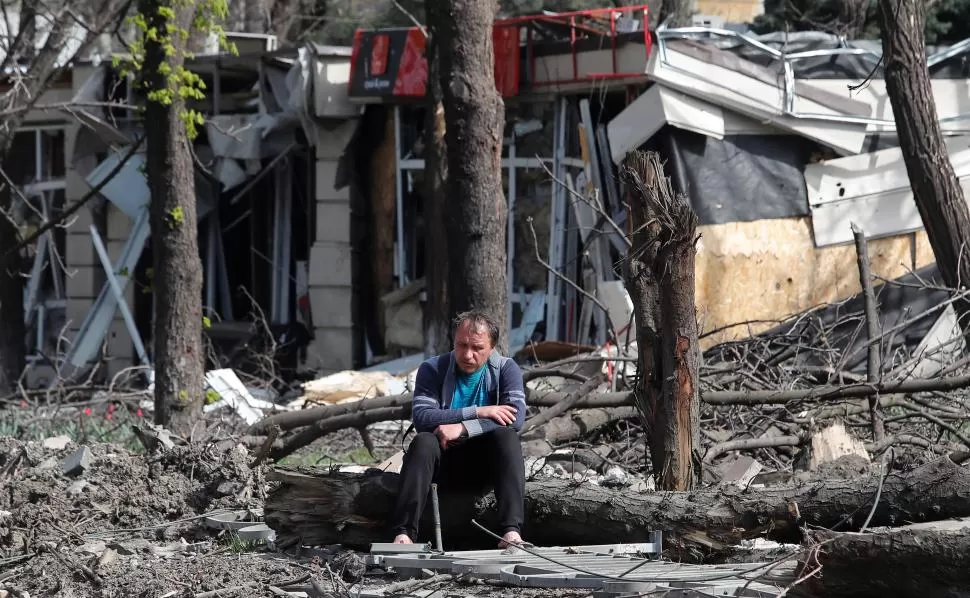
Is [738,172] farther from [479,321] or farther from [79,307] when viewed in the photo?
[79,307]

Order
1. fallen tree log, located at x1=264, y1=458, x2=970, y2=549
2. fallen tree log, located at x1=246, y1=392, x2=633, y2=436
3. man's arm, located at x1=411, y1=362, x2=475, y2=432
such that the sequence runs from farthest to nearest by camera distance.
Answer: fallen tree log, located at x1=246, y1=392, x2=633, y2=436 → man's arm, located at x1=411, y1=362, x2=475, y2=432 → fallen tree log, located at x1=264, y1=458, x2=970, y2=549

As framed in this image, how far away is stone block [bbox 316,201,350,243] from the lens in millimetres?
16016

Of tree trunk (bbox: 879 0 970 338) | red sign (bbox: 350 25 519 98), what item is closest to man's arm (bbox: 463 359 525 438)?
tree trunk (bbox: 879 0 970 338)

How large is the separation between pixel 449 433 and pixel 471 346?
455 millimetres

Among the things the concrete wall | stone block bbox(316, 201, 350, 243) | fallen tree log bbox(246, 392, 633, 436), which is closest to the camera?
fallen tree log bbox(246, 392, 633, 436)

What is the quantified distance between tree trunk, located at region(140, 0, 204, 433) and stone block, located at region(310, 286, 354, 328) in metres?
5.66

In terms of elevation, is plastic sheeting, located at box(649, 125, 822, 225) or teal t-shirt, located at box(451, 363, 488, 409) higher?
plastic sheeting, located at box(649, 125, 822, 225)

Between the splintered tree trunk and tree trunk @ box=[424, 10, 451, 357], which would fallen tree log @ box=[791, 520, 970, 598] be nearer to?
the splintered tree trunk

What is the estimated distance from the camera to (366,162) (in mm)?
16328

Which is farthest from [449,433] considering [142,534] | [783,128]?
[783,128]

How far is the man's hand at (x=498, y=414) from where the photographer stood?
6.54 metres

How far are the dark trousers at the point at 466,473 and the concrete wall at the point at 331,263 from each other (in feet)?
31.3

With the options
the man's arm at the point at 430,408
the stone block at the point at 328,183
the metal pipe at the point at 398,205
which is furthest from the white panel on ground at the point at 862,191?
the man's arm at the point at 430,408

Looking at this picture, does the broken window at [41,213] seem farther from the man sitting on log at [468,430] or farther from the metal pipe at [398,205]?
the man sitting on log at [468,430]
